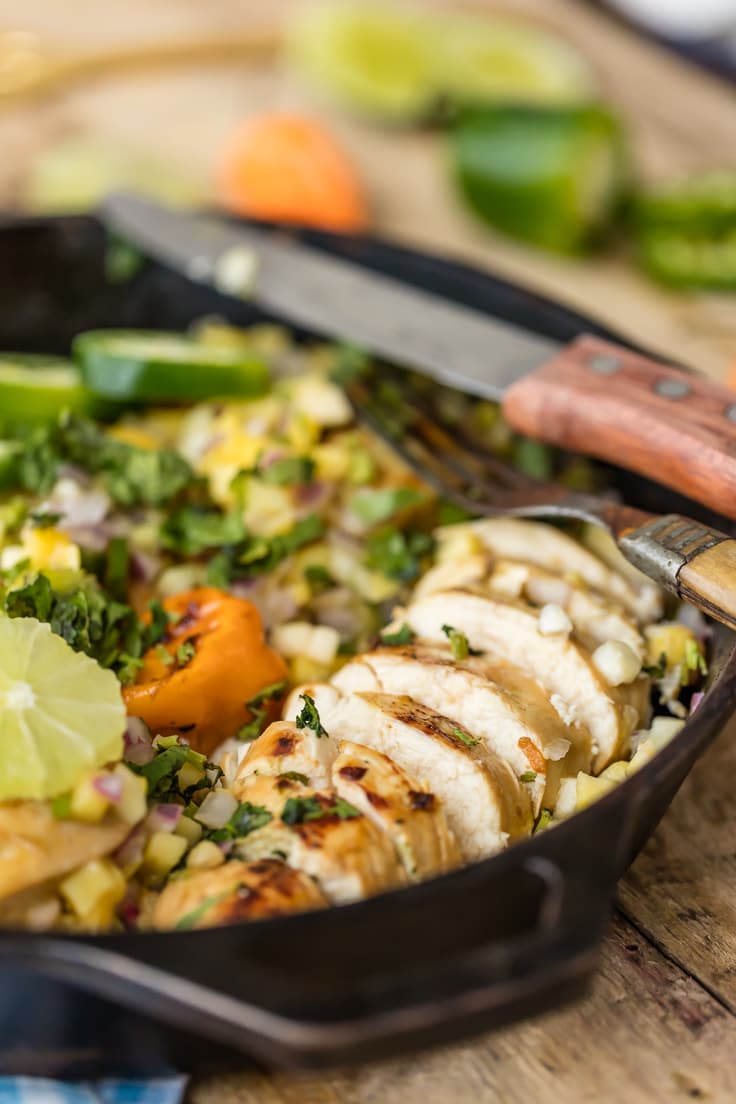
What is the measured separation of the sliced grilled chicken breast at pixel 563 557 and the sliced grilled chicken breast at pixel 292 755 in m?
0.74

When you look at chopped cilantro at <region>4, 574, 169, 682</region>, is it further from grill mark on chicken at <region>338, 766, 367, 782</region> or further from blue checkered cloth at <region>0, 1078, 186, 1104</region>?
blue checkered cloth at <region>0, 1078, 186, 1104</region>

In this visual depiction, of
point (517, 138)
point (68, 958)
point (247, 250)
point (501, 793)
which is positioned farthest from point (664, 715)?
point (517, 138)

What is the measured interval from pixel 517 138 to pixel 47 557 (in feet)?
8.63

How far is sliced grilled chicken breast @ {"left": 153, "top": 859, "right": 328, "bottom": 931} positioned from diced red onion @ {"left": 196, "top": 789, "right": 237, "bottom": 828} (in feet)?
0.52

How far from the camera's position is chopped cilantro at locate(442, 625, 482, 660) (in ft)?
7.17

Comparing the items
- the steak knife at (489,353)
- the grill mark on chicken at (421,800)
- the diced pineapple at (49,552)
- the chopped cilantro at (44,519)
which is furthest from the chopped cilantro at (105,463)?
the grill mark on chicken at (421,800)

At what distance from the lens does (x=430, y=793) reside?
1841 mm

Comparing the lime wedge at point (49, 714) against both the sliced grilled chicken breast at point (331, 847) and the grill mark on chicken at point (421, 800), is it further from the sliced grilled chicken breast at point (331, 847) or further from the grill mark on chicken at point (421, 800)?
the grill mark on chicken at point (421, 800)

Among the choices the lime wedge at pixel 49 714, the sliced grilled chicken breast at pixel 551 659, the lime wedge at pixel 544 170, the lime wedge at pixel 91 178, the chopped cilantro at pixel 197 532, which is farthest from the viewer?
the lime wedge at pixel 91 178

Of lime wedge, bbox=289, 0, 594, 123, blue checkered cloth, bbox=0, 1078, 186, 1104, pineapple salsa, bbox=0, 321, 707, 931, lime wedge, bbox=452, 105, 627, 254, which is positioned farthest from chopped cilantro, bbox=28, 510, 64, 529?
lime wedge, bbox=289, 0, 594, 123

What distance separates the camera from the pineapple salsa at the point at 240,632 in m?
1.76

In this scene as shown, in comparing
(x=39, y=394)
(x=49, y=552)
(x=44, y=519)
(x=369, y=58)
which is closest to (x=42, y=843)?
(x=49, y=552)

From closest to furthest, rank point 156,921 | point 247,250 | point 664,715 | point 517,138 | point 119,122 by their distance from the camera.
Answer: point 156,921 → point 664,715 → point 247,250 → point 517,138 → point 119,122

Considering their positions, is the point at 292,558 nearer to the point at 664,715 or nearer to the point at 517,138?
the point at 664,715
